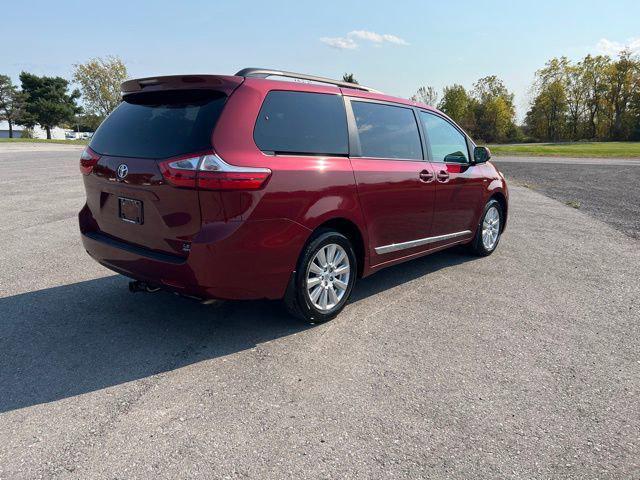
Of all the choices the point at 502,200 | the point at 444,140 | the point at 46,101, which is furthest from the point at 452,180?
the point at 46,101

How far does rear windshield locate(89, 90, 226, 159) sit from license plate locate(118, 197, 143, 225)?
33 cm

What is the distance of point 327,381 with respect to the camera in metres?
3.13

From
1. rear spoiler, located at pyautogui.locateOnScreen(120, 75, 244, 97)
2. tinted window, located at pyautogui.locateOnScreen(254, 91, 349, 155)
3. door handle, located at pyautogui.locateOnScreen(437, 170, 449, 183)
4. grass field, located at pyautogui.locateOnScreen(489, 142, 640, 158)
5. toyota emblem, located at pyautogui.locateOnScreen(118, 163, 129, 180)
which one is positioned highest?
grass field, located at pyautogui.locateOnScreen(489, 142, 640, 158)

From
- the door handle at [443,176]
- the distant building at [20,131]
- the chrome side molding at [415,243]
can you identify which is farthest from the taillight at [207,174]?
the distant building at [20,131]

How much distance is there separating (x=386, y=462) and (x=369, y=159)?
2.62m

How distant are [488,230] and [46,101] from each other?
262 feet

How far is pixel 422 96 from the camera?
72938mm

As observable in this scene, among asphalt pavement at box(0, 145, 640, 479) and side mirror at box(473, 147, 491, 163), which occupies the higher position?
side mirror at box(473, 147, 491, 163)

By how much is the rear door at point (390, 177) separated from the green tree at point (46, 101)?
7801cm

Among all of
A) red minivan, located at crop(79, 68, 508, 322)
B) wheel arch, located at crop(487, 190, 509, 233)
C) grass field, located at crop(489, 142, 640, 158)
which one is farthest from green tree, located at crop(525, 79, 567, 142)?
red minivan, located at crop(79, 68, 508, 322)

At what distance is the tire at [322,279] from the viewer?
3.76 meters

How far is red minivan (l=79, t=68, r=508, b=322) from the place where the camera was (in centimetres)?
324

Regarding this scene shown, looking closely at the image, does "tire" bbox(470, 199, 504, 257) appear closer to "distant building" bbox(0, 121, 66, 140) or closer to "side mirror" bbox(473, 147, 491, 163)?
"side mirror" bbox(473, 147, 491, 163)

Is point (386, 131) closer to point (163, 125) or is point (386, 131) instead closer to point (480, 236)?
point (163, 125)
